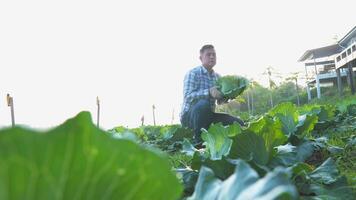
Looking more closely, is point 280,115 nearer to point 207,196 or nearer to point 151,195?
point 207,196

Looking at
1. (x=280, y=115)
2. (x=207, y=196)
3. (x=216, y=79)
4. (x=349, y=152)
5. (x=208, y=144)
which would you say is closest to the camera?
(x=207, y=196)

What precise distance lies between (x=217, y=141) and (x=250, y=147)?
0.34 m

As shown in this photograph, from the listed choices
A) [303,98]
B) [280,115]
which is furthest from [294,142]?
[303,98]

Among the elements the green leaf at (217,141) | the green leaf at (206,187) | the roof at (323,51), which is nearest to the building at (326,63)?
the roof at (323,51)

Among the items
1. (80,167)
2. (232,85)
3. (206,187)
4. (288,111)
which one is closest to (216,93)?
(232,85)

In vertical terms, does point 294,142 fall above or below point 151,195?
below

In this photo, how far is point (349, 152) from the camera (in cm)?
340

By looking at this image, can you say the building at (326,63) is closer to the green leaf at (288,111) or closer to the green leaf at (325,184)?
the green leaf at (288,111)

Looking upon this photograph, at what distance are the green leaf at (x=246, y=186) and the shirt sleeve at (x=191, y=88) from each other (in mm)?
3906

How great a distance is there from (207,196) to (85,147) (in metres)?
0.52

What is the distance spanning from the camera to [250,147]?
8.40 ft

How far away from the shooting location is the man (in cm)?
497

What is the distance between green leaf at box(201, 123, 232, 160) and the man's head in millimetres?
2234

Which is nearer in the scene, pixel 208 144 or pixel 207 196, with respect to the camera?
pixel 207 196
